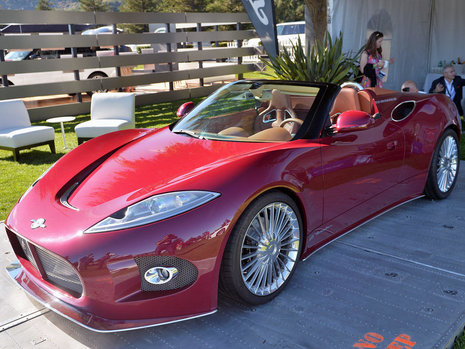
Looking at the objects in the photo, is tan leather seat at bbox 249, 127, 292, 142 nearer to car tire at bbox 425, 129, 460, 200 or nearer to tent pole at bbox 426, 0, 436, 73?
car tire at bbox 425, 129, 460, 200

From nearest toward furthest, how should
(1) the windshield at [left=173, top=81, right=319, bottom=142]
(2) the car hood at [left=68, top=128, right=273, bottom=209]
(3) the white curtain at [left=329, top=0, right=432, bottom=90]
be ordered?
(2) the car hood at [left=68, top=128, right=273, bottom=209], (1) the windshield at [left=173, top=81, right=319, bottom=142], (3) the white curtain at [left=329, top=0, right=432, bottom=90]

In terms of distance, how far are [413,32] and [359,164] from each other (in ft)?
33.9

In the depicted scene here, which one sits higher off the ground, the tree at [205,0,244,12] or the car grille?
the tree at [205,0,244,12]

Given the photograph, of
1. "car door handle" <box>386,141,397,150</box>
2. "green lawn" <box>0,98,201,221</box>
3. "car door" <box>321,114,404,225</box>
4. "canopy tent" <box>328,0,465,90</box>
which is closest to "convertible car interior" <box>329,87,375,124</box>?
"car door" <box>321,114,404,225</box>

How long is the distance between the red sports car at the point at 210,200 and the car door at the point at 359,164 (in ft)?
0.04

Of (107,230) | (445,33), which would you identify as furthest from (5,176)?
(445,33)

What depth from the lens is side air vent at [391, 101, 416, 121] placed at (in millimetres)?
4102

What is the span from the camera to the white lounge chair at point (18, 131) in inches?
282

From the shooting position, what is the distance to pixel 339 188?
11.1ft

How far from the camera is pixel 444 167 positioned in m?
4.74

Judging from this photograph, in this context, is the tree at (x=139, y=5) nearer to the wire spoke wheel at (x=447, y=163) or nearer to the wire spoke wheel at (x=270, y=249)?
the wire spoke wheel at (x=447, y=163)

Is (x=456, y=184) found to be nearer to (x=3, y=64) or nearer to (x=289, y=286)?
(x=289, y=286)

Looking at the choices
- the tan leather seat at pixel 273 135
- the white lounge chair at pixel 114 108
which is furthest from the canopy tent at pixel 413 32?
the tan leather seat at pixel 273 135

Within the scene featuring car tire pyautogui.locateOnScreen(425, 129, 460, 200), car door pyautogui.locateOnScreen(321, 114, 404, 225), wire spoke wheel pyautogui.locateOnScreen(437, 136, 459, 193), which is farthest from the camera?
wire spoke wheel pyautogui.locateOnScreen(437, 136, 459, 193)
